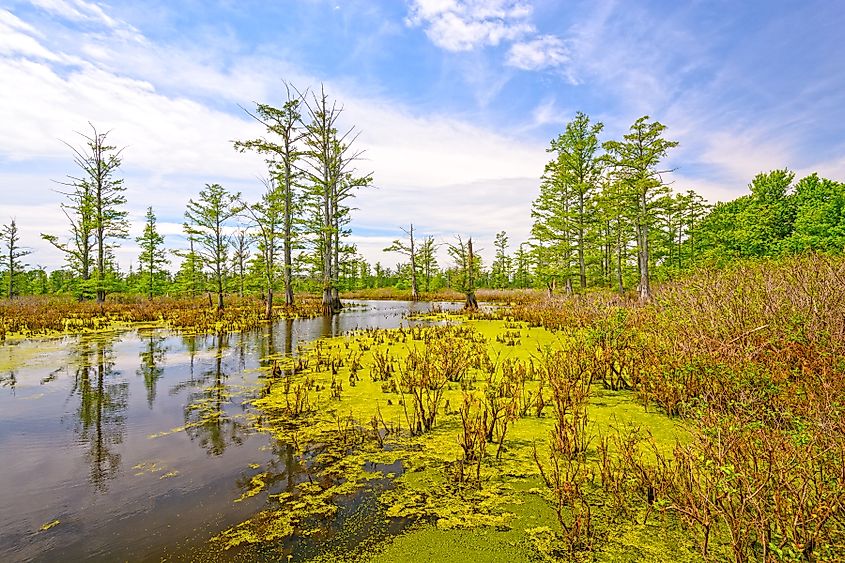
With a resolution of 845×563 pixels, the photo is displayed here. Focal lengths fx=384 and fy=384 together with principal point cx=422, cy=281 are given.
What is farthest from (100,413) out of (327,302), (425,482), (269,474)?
(327,302)

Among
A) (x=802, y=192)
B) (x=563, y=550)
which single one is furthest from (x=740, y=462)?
(x=802, y=192)

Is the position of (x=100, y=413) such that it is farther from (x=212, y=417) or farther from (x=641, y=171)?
(x=641, y=171)

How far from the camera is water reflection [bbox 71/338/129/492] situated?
4.17m

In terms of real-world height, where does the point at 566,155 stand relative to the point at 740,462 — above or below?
above

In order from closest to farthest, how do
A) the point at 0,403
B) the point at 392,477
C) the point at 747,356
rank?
the point at 392,477 → the point at 747,356 → the point at 0,403

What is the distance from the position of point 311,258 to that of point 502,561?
77.1 ft

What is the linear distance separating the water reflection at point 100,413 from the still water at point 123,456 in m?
0.02

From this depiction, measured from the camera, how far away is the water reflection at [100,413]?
4.17m

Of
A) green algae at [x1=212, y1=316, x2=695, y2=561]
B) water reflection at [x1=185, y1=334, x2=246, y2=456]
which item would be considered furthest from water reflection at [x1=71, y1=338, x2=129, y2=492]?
green algae at [x1=212, y1=316, x2=695, y2=561]

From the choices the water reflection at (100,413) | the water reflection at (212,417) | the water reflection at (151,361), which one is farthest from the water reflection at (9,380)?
the water reflection at (212,417)

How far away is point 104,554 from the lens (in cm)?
271

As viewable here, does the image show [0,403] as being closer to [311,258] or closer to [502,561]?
[502,561]

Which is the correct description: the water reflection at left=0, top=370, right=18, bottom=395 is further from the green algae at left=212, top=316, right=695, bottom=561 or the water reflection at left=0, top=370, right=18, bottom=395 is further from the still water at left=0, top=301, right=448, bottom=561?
the green algae at left=212, top=316, right=695, bottom=561

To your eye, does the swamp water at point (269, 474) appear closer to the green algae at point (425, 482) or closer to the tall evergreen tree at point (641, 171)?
the green algae at point (425, 482)
